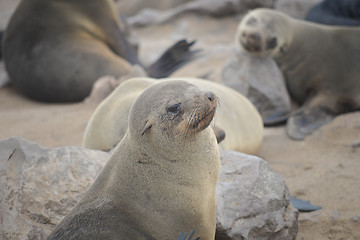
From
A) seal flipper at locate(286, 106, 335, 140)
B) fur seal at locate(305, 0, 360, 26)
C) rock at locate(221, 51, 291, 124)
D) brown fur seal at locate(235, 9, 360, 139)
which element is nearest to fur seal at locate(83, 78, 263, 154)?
seal flipper at locate(286, 106, 335, 140)

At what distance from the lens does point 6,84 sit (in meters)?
7.28

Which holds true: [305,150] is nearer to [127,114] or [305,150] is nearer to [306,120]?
[306,120]

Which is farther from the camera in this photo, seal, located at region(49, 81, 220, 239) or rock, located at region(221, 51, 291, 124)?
rock, located at region(221, 51, 291, 124)

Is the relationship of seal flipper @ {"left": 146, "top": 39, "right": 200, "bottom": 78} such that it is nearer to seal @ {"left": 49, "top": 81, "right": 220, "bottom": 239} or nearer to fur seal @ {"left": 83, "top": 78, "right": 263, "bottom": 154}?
fur seal @ {"left": 83, "top": 78, "right": 263, "bottom": 154}

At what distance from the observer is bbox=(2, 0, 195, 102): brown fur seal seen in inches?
243

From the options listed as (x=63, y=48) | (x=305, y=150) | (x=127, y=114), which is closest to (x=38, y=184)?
(x=127, y=114)

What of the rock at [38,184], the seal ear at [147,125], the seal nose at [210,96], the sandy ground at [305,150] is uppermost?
the seal nose at [210,96]

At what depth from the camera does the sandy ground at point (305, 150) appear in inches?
124

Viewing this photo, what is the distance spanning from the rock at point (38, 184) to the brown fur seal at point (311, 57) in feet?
9.61

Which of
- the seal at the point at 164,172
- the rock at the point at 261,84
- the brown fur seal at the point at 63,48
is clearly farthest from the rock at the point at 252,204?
the brown fur seal at the point at 63,48

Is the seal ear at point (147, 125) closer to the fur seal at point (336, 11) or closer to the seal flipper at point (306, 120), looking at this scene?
the seal flipper at point (306, 120)

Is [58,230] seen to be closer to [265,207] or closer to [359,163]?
[265,207]

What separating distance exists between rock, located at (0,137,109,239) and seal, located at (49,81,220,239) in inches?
16.4

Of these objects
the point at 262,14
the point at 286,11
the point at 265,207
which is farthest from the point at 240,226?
the point at 286,11
